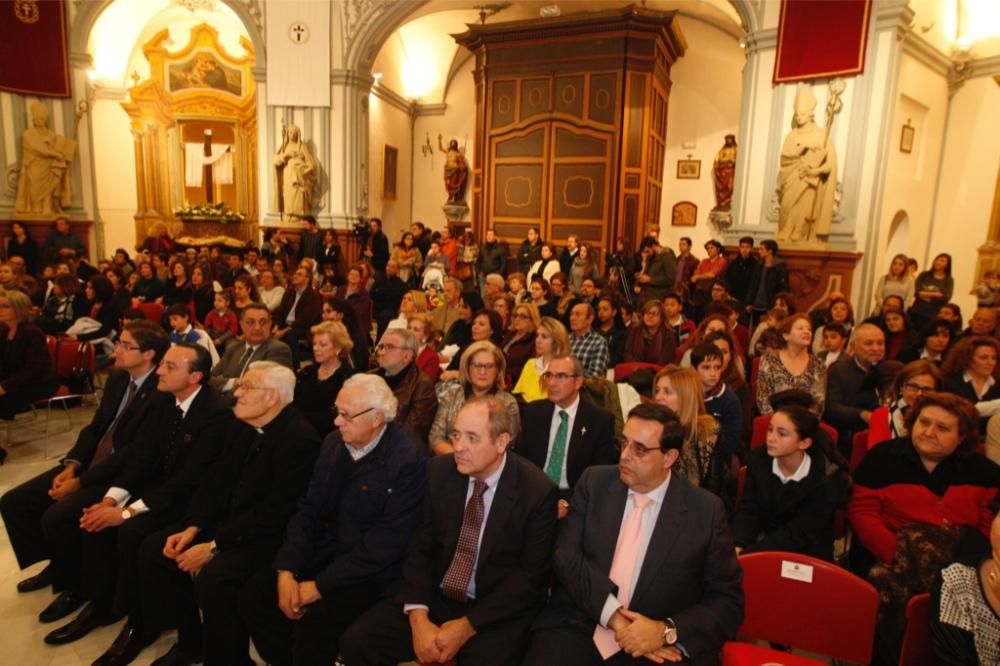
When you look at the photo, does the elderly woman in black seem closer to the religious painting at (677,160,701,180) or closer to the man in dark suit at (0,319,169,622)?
the man in dark suit at (0,319,169,622)

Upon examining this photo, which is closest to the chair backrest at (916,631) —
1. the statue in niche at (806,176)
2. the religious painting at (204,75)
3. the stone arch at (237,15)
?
the statue in niche at (806,176)

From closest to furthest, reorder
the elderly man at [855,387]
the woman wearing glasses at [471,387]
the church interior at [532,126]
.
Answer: the woman wearing glasses at [471,387] < the elderly man at [855,387] < the church interior at [532,126]

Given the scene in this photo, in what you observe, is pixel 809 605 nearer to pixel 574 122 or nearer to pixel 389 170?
pixel 574 122

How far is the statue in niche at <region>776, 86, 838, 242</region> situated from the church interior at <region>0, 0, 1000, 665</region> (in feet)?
0.09

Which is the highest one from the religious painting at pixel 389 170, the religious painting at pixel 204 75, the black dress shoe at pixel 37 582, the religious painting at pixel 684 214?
the religious painting at pixel 204 75

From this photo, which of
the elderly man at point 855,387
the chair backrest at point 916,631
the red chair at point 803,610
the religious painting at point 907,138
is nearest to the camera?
the chair backrest at point 916,631

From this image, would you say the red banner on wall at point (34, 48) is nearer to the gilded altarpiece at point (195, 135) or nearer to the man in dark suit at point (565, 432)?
the gilded altarpiece at point (195, 135)

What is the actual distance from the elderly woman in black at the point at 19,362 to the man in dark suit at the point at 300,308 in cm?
188

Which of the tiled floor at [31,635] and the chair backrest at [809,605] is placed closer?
the chair backrest at [809,605]

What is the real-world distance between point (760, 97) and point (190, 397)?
7.41 m

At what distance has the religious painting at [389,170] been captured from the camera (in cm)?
1158

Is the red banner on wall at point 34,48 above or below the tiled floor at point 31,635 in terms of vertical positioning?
above

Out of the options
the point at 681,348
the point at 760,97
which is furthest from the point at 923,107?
the point at 681,348

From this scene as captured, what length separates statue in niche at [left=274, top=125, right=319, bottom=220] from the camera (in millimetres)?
9727
